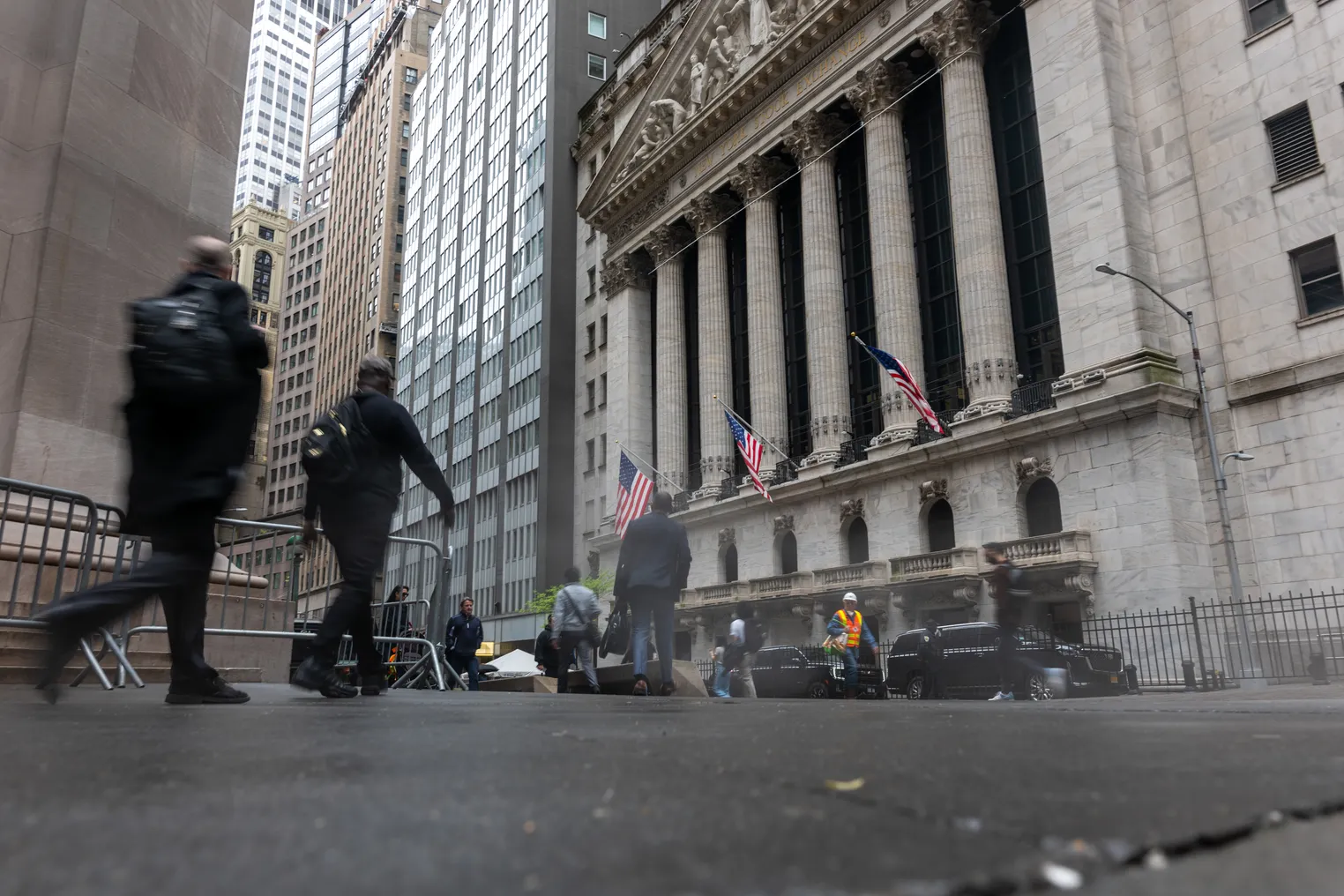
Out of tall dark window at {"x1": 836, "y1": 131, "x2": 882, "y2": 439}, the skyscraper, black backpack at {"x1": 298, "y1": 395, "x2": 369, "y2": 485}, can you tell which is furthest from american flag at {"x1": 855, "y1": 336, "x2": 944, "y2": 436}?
the skyscraper

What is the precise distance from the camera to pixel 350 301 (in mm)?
108562

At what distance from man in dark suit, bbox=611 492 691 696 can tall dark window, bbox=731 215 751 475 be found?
3255 centimetres

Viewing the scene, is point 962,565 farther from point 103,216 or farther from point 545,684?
point 103,216

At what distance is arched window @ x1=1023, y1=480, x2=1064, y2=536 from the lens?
88.9ft

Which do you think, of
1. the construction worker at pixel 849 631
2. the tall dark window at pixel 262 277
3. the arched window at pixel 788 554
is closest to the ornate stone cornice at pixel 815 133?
the arched window at pixel 788 554

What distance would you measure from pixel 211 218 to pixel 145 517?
7745mm

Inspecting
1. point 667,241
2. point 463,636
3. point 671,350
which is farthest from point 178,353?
point 667,241

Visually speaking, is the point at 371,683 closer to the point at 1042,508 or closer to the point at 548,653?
the point at 548,653

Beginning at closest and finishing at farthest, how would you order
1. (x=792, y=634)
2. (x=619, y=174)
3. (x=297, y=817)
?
(x=297, y=817), (x=792, y=634), (x=619, y=174)

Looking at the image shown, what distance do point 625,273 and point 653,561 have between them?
41589 millimetres

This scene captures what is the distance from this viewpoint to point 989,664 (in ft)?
66.7

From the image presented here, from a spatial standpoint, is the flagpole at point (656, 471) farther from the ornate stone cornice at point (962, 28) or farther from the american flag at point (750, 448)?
the ornate stone cornice at point (962, 28)

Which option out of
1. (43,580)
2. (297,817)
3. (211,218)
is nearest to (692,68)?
(211,218)

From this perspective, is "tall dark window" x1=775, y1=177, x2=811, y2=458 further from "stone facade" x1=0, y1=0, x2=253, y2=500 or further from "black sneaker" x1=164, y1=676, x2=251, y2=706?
"black sneaker" x1=164, y1=676, x2=251, y2=706
